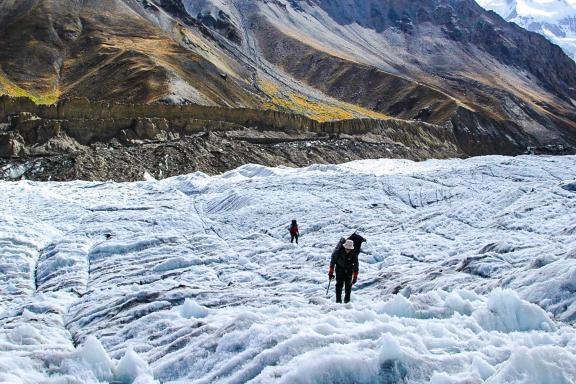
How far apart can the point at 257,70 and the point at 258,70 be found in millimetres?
1164

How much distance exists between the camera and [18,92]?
8606 centimetres

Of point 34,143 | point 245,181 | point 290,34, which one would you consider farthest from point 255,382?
point 290,34

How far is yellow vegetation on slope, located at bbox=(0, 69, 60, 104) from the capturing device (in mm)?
83012

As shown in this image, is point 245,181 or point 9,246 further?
point 245,181

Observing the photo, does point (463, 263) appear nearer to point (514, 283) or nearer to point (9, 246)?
point (514, 283)

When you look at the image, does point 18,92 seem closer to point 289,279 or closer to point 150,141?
point 150,141

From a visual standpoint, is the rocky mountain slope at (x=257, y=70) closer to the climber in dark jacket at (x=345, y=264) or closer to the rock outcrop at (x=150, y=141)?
the rock outcrop at (x=150, y=141)

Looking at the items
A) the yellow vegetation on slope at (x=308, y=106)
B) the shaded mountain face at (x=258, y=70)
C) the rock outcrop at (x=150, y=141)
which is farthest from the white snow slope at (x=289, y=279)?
the yellow vegetation on slope at (x=308, y=106)

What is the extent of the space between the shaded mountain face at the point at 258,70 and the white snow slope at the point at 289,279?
154 feet

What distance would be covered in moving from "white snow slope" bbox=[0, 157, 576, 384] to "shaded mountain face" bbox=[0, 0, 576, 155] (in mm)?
46964

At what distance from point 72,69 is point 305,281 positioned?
92180 mm

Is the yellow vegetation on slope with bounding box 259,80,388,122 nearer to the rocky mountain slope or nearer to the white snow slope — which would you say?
the rocky mountain slope

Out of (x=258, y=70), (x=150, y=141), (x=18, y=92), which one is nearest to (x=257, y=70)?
(x=258, y=70)

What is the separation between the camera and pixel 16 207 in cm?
3067
